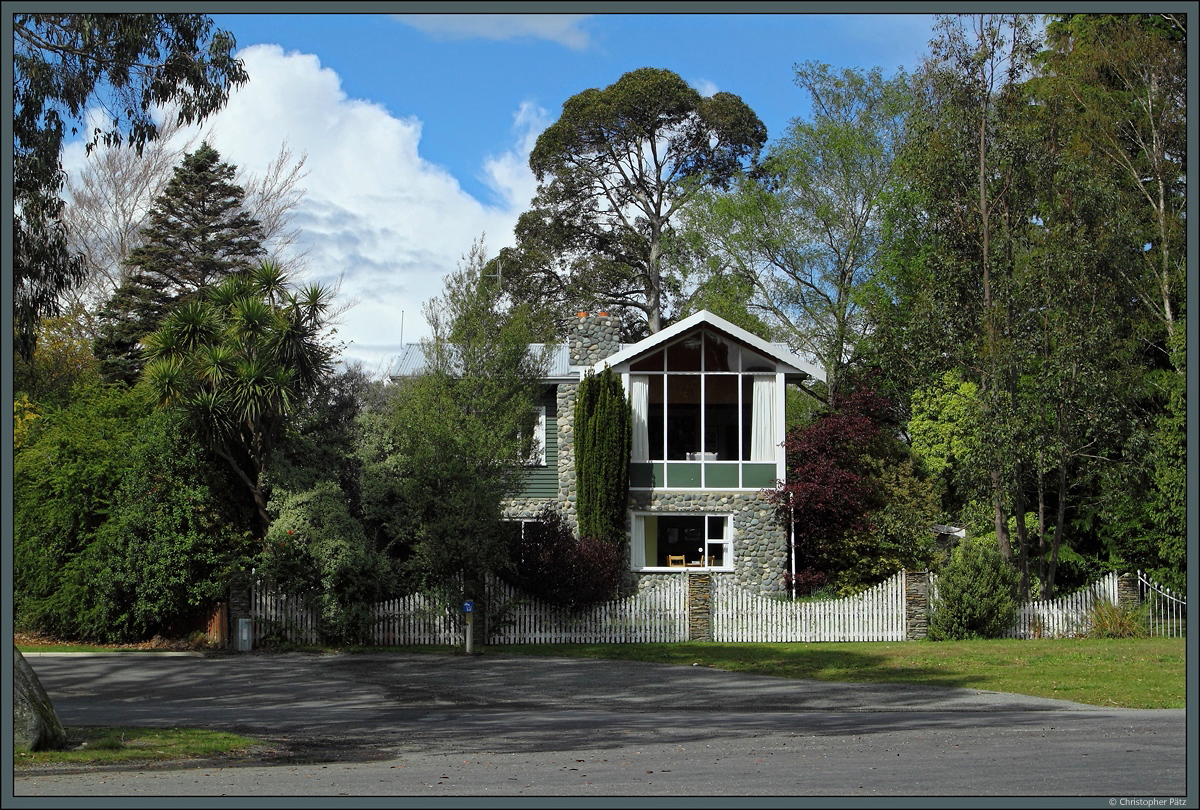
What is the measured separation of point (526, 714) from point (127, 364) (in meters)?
23.0

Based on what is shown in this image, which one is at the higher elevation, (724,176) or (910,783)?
(724,176)

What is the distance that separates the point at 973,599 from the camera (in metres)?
23.8

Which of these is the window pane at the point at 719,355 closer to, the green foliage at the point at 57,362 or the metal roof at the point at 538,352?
the metal roof at the point at 538,352

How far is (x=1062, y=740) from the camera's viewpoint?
39.0ft

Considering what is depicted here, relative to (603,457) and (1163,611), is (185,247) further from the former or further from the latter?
(1163,611)

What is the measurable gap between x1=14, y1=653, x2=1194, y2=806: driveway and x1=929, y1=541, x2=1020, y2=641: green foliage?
6.91 m

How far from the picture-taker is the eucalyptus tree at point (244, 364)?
2217 cm

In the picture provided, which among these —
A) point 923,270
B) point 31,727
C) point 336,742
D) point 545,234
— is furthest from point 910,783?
point 545,234

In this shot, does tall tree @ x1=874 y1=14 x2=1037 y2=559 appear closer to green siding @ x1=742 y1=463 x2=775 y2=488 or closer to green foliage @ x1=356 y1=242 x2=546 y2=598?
green siding @ x1=742 y1=463 x2=775 y2=488

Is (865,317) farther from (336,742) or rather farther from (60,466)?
(336,742)

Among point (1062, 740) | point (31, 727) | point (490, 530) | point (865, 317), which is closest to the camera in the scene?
point (31, 727)

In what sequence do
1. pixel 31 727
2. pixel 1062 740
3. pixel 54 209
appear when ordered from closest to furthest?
pixel 31 727
pixel 1062 740
pixel 54 209

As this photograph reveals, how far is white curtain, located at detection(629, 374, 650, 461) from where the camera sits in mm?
28578

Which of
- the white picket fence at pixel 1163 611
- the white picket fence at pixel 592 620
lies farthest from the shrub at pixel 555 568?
the white picket fence at pixel 1163 611
